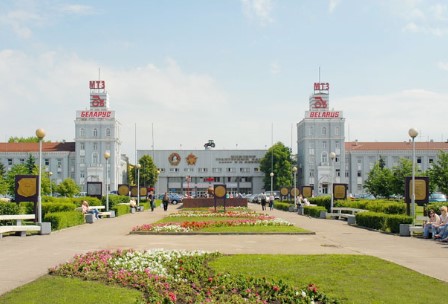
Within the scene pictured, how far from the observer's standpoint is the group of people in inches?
768

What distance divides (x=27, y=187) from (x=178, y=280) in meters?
15.3

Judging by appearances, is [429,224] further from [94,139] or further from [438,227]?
[94,139]

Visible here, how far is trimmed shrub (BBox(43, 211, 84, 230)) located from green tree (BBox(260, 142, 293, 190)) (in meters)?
85.6

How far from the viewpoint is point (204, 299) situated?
348 inches

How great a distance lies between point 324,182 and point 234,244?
102019mm

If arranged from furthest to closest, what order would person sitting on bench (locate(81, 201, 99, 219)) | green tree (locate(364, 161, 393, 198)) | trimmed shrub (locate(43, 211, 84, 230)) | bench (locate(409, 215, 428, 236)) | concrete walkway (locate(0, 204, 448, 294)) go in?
green tree (locate(364, 161, 393, 198)), person sitting on bench (locate(81, 201, 99, 219)), trimmed shrub (locate(43, 211, 84, 230)), bench (locate(409, 215, 428, 236)), concrete walkway (locate(0, 204, 448, 294))

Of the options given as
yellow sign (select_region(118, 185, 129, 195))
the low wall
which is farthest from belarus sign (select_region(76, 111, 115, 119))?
the low wall

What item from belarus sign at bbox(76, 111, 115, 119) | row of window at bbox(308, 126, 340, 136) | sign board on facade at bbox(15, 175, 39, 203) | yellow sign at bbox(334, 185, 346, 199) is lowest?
yellow sign at bbox(334, 185, 346, 199)

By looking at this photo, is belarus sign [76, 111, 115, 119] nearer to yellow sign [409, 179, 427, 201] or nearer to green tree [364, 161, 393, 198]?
green tree [364, 161, 393, 198]

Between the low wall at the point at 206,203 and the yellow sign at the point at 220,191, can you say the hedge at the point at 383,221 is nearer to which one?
the yellow sign at the point at 220,191

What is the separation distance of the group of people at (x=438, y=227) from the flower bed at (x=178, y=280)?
33.2ft

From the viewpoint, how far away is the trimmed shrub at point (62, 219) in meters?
23.9

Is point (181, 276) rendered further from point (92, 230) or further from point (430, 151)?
point (430, 151)

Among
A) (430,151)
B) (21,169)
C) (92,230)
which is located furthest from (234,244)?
(430,151)
